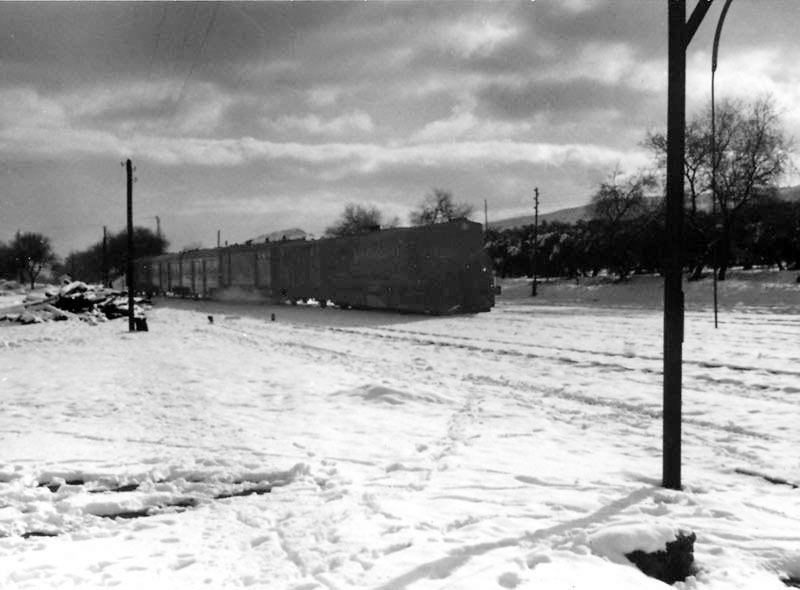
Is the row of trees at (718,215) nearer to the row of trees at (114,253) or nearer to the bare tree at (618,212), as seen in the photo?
the bare tree at (618,212)

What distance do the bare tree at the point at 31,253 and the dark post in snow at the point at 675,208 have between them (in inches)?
3811

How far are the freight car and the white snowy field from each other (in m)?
12.2

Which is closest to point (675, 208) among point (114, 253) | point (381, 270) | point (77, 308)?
point (381, 270)

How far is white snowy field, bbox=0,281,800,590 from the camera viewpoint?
11.9ft

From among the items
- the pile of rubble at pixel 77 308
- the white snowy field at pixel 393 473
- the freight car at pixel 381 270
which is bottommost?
the white snowy field at pixel 393 473

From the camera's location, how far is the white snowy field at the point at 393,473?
143 inches

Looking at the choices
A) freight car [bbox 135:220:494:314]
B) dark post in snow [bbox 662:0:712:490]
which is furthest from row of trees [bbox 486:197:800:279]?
dark post in snow [bbox 662:0:712:490]

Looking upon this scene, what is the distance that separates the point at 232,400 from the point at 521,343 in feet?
26.6

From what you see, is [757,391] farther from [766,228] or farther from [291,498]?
[766,228]

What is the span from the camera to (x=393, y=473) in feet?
17.8

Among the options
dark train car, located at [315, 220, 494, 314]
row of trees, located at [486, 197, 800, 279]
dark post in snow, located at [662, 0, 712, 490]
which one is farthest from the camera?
row of trees, located at [486, 197, 800, 279]

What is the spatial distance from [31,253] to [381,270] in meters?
82.2

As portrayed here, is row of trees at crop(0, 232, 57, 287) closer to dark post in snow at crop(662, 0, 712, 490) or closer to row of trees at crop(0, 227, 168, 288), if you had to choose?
row of trees at crop(0, 227, 168, 288)

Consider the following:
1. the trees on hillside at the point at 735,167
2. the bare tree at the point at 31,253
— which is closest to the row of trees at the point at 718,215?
the trees on hillside at the point at 735,167
